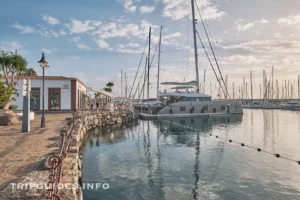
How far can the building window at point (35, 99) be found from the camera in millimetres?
29203

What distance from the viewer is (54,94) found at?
29.7 metres

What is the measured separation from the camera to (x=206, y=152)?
47.9 ft

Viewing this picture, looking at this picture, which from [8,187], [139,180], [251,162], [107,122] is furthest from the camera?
[107,122]

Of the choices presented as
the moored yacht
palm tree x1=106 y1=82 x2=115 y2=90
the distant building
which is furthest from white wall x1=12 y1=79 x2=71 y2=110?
palm tree x1=106 y1=82 x2=115 y2=90

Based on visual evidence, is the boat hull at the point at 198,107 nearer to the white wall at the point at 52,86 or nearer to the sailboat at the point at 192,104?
the sailboat at the point at 192,104

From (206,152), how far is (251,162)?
3.11 m

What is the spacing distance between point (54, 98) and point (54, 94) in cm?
59

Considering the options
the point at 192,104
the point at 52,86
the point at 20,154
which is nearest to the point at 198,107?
the point at 192,104

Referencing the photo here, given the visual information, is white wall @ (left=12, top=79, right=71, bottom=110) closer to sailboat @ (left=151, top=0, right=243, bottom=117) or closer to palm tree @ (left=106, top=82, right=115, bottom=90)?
sailboat @ (left=151, top=0, right=243, bottom=117)

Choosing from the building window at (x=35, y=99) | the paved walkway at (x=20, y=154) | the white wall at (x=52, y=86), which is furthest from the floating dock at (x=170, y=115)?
the paved walkway at (x=20, y=154)

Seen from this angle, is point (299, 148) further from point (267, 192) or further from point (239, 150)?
point (267, 192)

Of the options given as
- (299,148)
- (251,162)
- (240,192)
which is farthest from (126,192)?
(299,148)

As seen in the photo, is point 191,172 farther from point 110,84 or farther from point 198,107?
point 110,84

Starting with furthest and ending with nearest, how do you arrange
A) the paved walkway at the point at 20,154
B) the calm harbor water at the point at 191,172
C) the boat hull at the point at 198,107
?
1. the boat hull at the point at 198,107
2. the calm harbor water at the point at 191,172
3. the paved walkway at the point at 20,154
